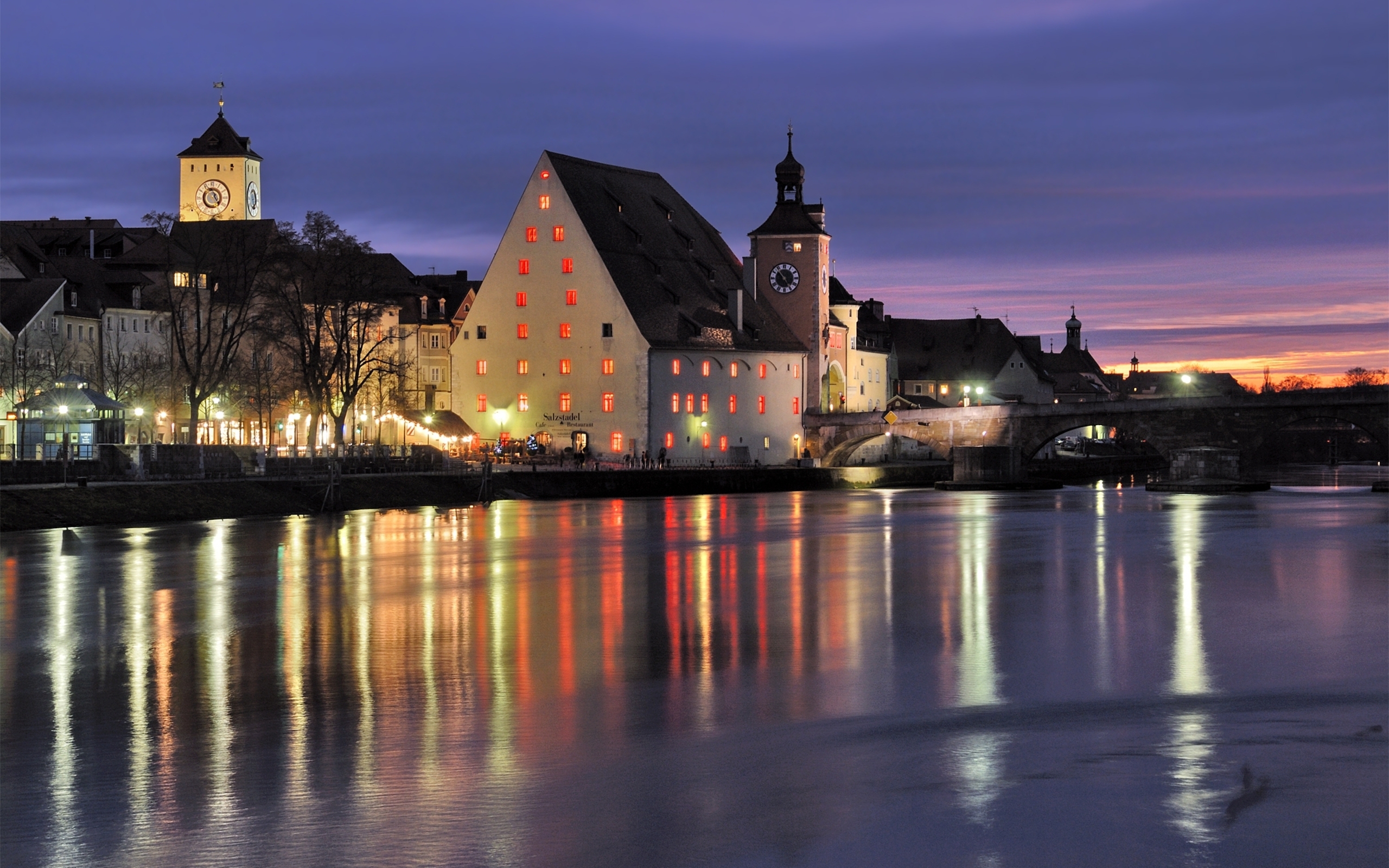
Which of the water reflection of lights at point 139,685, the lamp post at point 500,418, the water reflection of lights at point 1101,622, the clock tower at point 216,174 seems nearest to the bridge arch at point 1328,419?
the water reflection of lights at point 1101,622

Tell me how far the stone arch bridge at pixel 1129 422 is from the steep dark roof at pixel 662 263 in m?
7.23

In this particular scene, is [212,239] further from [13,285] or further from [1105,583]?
[1105,583]

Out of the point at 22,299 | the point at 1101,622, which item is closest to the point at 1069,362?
the point at 22,299

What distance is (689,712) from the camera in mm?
19312

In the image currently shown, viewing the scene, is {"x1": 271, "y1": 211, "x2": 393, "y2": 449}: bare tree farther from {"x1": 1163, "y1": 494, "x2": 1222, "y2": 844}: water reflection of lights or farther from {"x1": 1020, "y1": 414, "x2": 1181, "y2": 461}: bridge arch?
{"x1": 1163, "y1": 494, "x2": 1222, "y2": 844}: water reflection of lights

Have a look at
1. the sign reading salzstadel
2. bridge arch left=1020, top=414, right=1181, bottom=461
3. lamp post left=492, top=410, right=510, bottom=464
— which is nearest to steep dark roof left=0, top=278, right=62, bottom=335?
lamp post left=492, top=410, right=510, bottom=464

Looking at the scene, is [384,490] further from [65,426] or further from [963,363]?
[963,363]

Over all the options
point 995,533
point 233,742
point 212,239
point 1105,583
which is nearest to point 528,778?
point 233,742

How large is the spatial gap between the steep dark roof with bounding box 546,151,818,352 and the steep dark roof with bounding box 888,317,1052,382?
5424cm

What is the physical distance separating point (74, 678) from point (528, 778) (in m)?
9.35

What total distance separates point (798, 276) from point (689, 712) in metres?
84.0

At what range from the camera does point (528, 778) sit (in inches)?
622

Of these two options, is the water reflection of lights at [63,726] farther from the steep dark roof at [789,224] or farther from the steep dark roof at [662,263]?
the steep dark roof at [789,224]

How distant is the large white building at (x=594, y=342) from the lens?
87.0 metres
